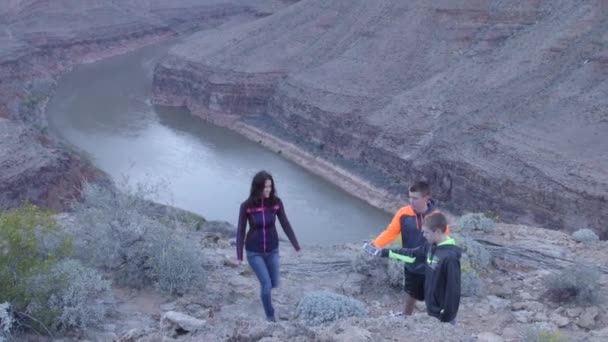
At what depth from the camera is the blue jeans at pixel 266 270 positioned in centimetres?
750

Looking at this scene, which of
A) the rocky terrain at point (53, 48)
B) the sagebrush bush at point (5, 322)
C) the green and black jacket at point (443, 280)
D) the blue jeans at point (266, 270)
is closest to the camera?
the green and black jacket at point (443, 280)

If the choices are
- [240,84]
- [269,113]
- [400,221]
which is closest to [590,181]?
[400,221]

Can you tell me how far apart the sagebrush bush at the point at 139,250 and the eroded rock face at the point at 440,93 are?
13968 millimetres

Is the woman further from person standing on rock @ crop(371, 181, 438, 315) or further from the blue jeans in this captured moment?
person standing on rock @ crop(371, 181, 438, 315)

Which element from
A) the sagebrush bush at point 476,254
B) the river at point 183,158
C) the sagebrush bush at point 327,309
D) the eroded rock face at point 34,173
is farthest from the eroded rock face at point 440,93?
the sagebrush bush at point 327,309

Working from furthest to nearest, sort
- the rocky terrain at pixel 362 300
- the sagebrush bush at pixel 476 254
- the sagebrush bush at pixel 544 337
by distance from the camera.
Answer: the sagebrush bush at pixel 476 254 → the sagebrush bush at pixel 544 337 → the rocky terrain at pixel 362 300

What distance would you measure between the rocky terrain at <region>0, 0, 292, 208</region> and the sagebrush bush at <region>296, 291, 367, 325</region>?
13.1 metres

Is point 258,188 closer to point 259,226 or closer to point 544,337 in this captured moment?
point 259,226

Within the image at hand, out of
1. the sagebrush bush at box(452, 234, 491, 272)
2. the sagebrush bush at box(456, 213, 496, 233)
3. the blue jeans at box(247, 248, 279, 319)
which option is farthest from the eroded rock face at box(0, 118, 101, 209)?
the blue jeans at box(247, 248, 279, 319)

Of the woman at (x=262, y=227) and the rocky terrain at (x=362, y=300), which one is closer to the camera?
the rocky terrain at (x=362, y=300)

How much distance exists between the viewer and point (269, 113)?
35.2 meters

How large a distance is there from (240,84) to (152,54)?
54.5ft

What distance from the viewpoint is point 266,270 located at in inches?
297

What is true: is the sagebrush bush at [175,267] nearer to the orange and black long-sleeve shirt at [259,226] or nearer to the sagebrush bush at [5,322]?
the orange and black long-sleeve shirt at [259,226]
